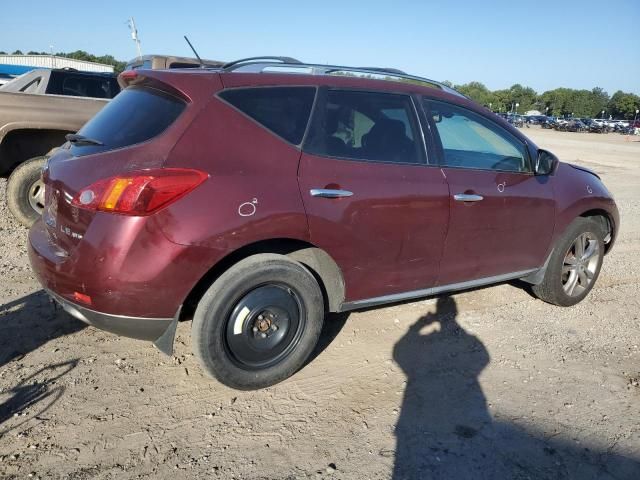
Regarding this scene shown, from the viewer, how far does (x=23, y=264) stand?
15.9 feet

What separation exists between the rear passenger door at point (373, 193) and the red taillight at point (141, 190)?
66cm

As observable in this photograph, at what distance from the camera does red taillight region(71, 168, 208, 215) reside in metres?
2.51

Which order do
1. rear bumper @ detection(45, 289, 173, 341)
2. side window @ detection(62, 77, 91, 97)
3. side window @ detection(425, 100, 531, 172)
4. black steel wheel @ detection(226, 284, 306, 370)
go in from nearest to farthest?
1. rear bumper @ detection(45, 289, 173, 341)
2. black steel wheel @ detection(226, 284, 306, 370)
3. side window @ detection(425, 100, 531, 172)
4. side window @ detection(62, 77, 91, 97)

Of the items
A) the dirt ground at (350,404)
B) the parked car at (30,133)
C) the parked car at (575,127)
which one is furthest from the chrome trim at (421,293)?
the parked car at (575,127)

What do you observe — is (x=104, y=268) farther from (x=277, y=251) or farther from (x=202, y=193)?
(x=277, y=251)

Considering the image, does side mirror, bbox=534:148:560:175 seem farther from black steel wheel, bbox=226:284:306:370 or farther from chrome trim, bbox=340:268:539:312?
black steel wheel, bbox=226:284:306:370

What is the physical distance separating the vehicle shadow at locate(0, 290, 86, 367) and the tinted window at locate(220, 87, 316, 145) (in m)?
1.95

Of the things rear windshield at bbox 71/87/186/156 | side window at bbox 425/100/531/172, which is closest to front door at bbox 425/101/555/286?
side window at bbox 425/100/531/172

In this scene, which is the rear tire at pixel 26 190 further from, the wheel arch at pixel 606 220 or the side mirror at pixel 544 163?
the wheel arch at pixel 606 220

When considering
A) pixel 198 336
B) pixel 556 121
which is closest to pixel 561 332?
pixel 198 336

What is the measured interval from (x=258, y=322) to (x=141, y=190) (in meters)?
1.00

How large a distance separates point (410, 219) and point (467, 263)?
2.39ft

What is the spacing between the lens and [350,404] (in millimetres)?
2984

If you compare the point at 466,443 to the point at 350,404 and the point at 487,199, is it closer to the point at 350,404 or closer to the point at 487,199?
the point at 350,404
